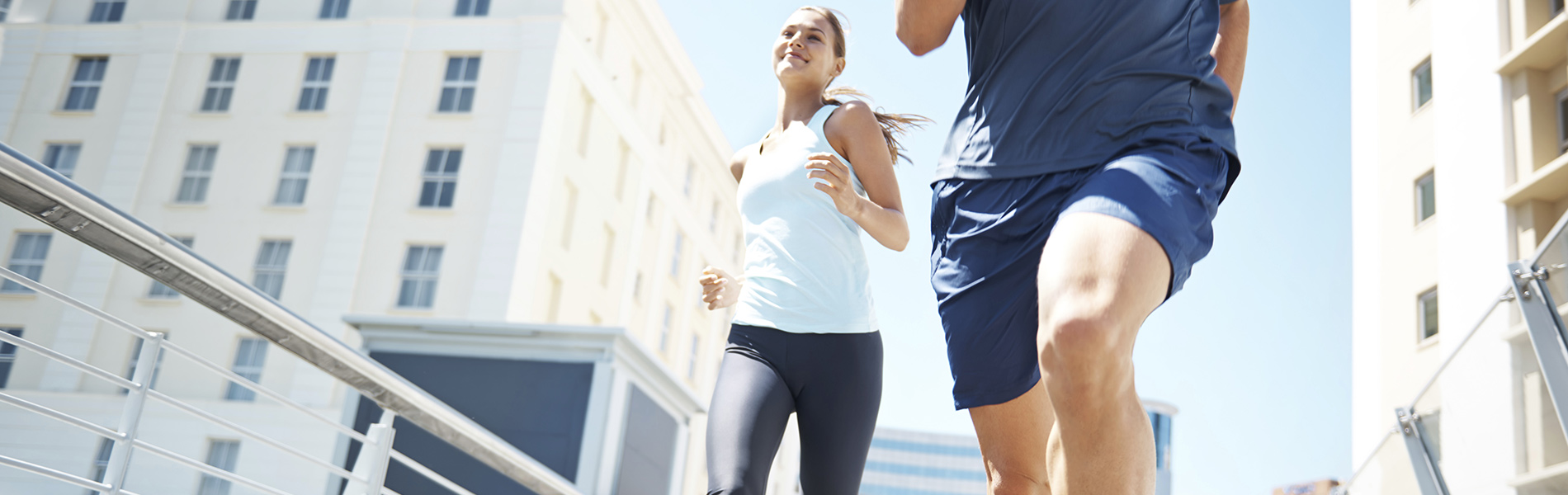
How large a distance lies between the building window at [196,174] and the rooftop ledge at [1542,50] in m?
29.4

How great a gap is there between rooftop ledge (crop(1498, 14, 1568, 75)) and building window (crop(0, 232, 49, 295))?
32733mm

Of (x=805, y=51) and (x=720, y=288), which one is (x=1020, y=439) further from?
(x=805, y=51)

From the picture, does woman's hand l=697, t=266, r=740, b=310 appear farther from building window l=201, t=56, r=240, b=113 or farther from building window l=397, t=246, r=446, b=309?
building window l=201, t=56, r=240, b=113

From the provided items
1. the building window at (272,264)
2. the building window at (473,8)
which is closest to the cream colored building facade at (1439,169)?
the building window at (473,8)

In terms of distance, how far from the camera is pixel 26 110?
105ft

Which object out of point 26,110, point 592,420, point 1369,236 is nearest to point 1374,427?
point 1369,236

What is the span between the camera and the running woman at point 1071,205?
1270mm

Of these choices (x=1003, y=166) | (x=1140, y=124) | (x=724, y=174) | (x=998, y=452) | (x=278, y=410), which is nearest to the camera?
(x=1140, y=124)

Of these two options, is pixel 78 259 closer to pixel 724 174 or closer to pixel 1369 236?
pixel 724 174

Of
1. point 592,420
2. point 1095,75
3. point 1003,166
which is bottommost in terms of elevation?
point 1003,166

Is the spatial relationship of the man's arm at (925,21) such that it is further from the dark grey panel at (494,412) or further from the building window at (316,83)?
the building window at (316,83)

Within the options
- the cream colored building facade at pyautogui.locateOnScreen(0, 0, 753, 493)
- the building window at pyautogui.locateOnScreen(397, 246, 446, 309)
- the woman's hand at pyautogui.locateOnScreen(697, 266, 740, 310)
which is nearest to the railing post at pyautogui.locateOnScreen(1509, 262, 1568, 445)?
the woman's hand at pyautogui.locateOnScreen(697, 266, 740, 310)

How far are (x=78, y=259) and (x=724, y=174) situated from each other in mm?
23740

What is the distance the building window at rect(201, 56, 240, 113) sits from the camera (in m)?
31.7
